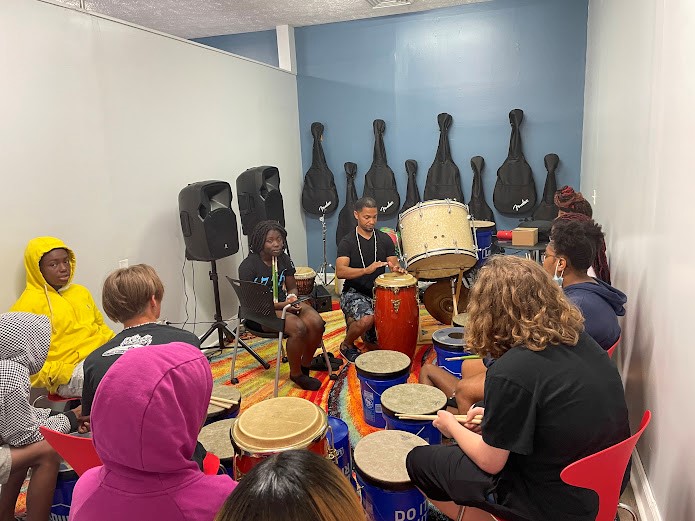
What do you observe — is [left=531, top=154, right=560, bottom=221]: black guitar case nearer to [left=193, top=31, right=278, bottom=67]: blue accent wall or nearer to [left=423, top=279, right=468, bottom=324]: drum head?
[left=423, top=279, right=468, bottom=324]: drum head

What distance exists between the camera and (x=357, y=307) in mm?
3830

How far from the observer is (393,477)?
5.94 feet

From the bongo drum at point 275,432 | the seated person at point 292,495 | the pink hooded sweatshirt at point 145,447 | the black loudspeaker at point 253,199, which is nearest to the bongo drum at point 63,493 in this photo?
the bongo drum at point 275,432

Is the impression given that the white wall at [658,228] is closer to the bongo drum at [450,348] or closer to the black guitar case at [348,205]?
the bongo drum at [450,348]

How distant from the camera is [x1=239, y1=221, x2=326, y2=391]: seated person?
3.42 meters

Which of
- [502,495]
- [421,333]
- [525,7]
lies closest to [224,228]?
[421,333]

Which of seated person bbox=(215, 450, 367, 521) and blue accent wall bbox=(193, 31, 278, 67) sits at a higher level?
blue accent wall bbox=(193, 31, 278, 67)

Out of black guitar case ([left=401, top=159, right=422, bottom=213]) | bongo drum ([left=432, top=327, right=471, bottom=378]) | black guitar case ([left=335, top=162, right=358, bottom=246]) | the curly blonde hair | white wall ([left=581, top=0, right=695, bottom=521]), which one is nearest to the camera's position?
the curly blonde hair

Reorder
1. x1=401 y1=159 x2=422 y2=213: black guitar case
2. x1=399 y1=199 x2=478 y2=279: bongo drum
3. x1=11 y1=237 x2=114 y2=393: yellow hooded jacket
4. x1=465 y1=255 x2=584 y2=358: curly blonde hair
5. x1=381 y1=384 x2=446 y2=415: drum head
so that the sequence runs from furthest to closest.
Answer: x1=401 y1=159 x2=422 y2=213: black guitar case, x1=399 y1=199 x2=478 y2=279: bongo drum, x1=11 y1=237 x2=114 y2=393: yellow hooded jacket, x1=381 y1=384 x2=446 y2=415: drum head, x1=465 y1=255 x2=584 y2=358: curly blonde hair

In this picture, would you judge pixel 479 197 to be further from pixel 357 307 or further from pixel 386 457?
pixel 386 457

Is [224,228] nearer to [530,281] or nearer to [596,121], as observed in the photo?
[530,281]

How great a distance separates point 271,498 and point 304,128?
5657 mm

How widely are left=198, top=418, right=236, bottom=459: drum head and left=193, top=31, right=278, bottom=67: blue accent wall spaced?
486 cm

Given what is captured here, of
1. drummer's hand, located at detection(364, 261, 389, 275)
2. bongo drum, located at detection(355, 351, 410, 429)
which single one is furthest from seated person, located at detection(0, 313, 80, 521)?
drummer's hand, located at detection(364, 261, 389, 275)
